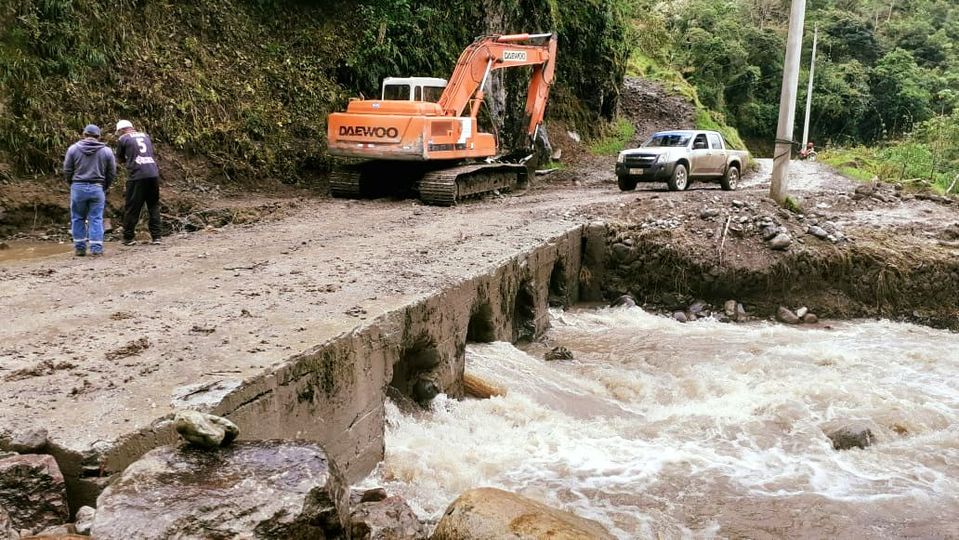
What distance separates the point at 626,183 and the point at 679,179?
115 centimetres

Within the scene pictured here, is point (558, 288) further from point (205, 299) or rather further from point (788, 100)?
point (205, 299)

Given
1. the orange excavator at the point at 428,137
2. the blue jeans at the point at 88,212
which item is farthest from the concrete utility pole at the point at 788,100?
the blue jeans at the point at 88,212

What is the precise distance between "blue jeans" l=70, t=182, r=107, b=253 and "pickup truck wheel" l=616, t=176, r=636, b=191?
430 inches

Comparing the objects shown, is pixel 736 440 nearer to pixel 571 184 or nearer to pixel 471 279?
pixel 471 279

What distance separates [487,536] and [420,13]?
52.2ft

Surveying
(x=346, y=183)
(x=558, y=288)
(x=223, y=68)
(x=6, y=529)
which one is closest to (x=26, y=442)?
(x=6, y=529)

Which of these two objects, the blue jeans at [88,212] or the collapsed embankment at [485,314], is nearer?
the collapsed embankment at [485,314]

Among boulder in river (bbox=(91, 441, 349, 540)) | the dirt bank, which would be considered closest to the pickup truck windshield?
the dirt bank

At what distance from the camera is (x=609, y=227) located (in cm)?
1172

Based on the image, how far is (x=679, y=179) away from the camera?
53.0ft

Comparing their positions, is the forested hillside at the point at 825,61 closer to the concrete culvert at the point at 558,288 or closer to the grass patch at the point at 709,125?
the grass patch at the point at 709,125

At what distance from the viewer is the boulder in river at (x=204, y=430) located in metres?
3.12

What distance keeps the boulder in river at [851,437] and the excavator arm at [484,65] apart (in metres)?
9.54

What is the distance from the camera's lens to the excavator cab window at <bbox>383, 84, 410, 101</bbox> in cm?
1420
